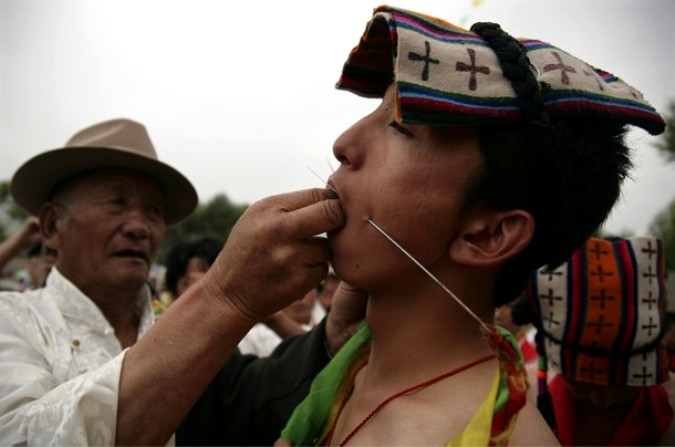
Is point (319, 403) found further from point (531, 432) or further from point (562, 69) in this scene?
point (562, 69)

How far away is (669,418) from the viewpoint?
2.63 meters

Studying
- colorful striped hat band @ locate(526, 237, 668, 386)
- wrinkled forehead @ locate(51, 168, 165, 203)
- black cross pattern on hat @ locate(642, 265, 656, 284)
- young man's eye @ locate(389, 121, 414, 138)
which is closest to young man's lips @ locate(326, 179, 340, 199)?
young man's eye @ locate(389, 121, 414, 138)

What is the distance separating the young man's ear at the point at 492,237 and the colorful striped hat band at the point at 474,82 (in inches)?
10.0

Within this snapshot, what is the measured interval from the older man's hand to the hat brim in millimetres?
1538

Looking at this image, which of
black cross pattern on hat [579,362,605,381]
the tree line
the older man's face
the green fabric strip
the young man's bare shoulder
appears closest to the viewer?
the young man's bare shoulder

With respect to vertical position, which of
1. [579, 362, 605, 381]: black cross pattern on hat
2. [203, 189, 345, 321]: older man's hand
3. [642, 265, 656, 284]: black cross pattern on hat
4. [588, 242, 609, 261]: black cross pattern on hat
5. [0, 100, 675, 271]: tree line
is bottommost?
[0, 100, 675, 271]: tree line

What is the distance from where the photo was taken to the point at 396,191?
136cm

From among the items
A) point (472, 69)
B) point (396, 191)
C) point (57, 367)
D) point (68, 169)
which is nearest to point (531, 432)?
point (396, 191)

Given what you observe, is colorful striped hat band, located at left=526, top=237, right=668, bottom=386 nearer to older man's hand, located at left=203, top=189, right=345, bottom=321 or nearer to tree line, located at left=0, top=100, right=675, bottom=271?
older man's hand, located at left=203, top=189, right=345, bottom=321

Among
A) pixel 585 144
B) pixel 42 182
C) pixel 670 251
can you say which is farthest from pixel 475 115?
pixel 670 251

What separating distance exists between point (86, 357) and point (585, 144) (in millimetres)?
2060

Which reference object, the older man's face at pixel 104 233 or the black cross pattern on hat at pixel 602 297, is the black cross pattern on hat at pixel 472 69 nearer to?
the black cross pattern on hat at pixel 602 297

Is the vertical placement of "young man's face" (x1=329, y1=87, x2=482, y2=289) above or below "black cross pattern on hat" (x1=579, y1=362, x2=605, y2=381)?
above

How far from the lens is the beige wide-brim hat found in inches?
109
